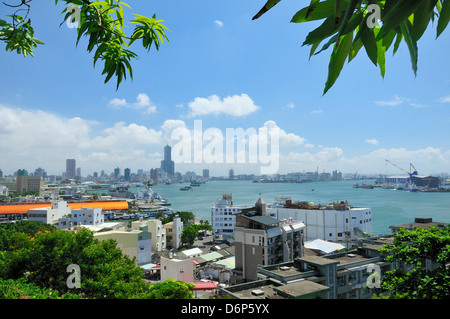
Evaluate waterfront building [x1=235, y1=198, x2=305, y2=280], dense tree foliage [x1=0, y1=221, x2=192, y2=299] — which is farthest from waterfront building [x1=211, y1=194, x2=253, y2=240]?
dense tree foliage [x1=0, y1=221, x2=192, y2=299]

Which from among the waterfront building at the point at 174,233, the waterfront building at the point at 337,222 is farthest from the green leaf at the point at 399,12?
the waterfront building at the point at 337,222

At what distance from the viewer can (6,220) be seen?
20.8m

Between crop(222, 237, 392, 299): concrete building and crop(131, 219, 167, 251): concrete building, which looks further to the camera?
crop(131, 219, 167, 251): concrete building

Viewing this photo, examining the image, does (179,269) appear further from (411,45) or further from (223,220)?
(223,220)

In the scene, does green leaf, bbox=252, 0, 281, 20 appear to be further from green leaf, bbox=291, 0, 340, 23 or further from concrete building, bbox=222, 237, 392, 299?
concrete building, bbox=222, 237, 392, 299

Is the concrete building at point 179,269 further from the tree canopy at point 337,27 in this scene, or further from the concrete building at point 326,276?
the tree canopy at point 337,27

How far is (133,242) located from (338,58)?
1081 centimetres

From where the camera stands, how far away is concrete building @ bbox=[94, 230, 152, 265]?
31.0ft

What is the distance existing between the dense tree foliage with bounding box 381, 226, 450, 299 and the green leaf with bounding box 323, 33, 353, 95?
295 cm

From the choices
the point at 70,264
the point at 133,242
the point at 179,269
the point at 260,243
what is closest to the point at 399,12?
the point at 70,264

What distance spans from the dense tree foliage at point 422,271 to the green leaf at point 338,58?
295 cm

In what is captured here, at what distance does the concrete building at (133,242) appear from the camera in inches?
372
